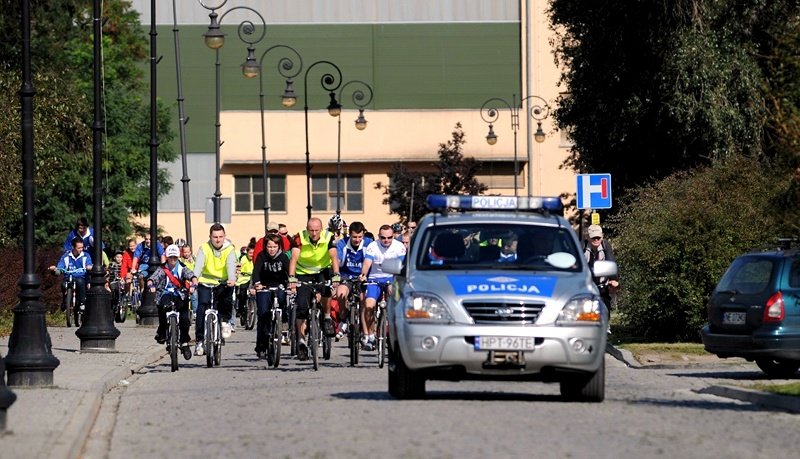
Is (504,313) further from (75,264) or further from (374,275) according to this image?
(75,264)

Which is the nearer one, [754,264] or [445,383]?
[445,383]

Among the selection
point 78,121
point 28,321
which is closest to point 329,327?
point 28,321

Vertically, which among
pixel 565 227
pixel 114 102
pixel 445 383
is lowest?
pixel 445 383

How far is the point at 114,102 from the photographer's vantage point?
6538 centimetres

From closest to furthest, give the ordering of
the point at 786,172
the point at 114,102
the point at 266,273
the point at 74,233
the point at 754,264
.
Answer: the point at 786,172 < the point at 754,264 < the point at 266,273 < the point at 74,233 < the point at 114,102

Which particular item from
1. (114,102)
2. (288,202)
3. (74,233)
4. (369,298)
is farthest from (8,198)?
(288,202)

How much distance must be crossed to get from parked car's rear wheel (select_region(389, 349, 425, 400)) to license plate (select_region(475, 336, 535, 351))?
2.44ft

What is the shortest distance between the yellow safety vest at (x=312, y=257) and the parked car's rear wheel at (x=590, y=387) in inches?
290

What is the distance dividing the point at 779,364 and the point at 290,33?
65.7 m

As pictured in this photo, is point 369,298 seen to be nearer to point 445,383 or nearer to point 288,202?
point 445,383

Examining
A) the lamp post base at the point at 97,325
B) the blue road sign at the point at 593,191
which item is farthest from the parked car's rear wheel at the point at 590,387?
the blue road sign at the point at 593,191

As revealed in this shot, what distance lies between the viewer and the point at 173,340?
22.0m

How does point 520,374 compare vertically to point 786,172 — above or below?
below

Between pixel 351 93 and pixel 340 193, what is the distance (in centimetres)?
464
